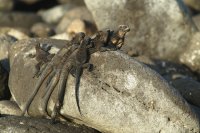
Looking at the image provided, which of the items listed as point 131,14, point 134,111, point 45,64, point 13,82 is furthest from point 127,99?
point 131,14

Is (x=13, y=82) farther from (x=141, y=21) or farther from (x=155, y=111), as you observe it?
(x=141, y=21)

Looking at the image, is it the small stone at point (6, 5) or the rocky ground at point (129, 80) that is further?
the small stone at point (6, 5)

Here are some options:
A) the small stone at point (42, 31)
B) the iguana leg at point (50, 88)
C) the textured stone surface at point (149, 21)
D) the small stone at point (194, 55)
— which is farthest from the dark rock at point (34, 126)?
the small stone at point (42, 31)

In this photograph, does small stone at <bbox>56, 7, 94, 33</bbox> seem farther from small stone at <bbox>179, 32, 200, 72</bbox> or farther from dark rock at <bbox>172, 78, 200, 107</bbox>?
dark rock at <bbox>172, 78, 200, 107</bbox>

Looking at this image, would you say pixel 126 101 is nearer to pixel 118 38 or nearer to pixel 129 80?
pixel 129 80

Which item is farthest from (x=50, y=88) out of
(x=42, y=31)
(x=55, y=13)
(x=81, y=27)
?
(x=55, y=13)

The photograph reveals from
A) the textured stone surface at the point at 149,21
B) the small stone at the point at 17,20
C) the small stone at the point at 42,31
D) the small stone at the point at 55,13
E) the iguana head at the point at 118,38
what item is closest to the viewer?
the iguana head at the point at 118,38

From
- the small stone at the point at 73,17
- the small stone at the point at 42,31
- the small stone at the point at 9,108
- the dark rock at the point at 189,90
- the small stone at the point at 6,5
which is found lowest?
the small stone at the point at 6,5

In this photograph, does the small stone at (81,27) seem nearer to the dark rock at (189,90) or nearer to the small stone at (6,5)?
the dark rock at (189,90)

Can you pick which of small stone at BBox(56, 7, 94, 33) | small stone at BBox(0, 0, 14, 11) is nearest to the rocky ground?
small stone at BBox(56, 7, 94, 33)
